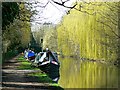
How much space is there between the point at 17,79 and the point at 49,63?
653mm

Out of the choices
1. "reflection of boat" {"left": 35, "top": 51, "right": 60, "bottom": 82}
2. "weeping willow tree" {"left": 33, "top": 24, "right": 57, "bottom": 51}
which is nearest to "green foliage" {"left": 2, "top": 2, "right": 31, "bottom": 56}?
"weeping willow tree" {"left": 33, "top": 24, "right": 57, "bottom": 51}

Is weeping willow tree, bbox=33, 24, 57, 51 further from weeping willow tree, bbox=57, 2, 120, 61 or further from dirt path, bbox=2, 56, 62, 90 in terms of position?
dirt path, bbox=2, 56, 62, 90

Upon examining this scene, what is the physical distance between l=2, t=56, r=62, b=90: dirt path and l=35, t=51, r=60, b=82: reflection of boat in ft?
0.77

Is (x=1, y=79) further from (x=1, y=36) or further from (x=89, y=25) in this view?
(x=89, y=25)

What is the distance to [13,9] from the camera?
360 centimetres

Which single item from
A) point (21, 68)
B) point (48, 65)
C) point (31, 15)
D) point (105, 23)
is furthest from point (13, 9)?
point (105, 23)

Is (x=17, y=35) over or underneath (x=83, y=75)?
over

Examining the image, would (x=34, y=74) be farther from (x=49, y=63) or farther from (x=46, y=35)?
(x=46, y=35)

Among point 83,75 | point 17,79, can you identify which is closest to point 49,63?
point 17,79

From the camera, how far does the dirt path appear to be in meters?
3.84

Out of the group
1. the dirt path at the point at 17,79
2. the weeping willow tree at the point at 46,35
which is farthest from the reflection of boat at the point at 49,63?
the dirt path at the point at 17,79

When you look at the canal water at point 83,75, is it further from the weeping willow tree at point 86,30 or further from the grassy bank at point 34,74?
the grassy bank at point 34,74

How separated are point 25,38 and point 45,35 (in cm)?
28

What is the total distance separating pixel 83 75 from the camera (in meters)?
5.68
